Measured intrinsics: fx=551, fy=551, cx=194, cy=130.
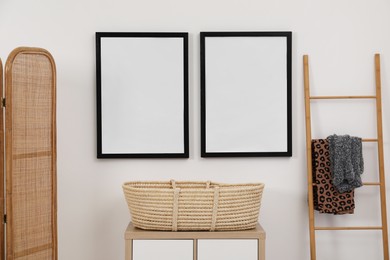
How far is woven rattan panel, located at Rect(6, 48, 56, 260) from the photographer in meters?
3.00

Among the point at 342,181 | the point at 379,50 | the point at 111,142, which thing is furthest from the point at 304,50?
the point at 111,142

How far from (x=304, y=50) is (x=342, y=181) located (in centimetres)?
89

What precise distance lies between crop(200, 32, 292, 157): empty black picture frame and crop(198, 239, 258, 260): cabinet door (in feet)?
2.09

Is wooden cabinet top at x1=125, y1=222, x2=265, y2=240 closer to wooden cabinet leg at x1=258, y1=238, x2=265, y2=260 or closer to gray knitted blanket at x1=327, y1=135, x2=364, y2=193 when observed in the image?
wooden cabinet leg at x1=258, y1=238, x2=265, y2=260

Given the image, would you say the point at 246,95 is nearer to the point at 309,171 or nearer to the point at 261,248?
the point at 309,171

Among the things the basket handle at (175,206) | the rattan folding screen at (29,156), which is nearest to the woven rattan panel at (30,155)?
the rattan folding screen at (29,156)

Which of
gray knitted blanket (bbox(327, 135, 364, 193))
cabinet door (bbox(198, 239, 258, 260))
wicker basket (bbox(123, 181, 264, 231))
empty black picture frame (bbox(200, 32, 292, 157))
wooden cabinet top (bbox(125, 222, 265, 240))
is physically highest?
empty black picture frame (bbox(200, 32, 292, 157))

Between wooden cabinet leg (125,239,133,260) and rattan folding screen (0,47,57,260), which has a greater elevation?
rattan folding screen (0,47,57,260)

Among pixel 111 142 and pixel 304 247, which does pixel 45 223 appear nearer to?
pixel 111 142

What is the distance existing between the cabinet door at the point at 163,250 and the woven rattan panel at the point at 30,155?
0.52 m

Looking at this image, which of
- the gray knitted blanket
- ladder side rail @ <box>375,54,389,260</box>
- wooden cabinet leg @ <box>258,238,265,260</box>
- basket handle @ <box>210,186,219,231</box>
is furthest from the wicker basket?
ladder side rail @ <box>375,54,389,260</box>

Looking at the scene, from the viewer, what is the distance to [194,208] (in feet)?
10.3

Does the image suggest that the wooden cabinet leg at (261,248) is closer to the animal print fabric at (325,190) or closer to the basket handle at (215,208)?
the basket handle at (215,208)

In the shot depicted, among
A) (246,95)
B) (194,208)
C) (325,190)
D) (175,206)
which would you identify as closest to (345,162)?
(325,190)
